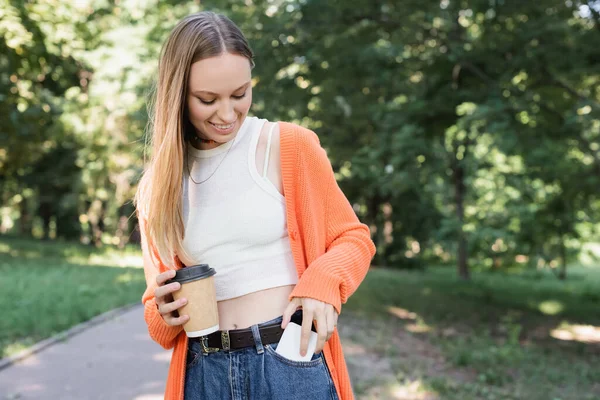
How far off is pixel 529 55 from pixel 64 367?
19.4ft

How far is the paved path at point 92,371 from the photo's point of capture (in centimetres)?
504

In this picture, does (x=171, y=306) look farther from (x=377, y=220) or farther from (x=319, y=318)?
(x=377, y=220)

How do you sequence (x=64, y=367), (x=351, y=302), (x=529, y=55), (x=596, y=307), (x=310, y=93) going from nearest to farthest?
(x=64, y=367), (x=529, y=55), (x=310, y=93), (x=351, y=302), (x=596, y=307)

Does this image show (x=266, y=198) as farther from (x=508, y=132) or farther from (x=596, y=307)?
(x=596, y=307)

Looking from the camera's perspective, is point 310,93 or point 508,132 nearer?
point 508,132

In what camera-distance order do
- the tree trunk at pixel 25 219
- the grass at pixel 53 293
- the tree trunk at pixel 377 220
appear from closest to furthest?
the grass at pixel 53 293 < the tree trunk at pixel 377 220 < the tree trunk at pixel 25 219

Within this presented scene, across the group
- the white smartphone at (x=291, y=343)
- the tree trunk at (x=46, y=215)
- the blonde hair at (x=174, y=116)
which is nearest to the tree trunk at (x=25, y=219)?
the tree trunk at (x=46, y=215)

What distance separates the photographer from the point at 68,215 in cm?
3241

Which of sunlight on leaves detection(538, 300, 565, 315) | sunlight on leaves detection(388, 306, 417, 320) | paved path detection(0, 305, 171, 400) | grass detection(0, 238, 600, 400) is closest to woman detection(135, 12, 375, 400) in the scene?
paved path detection(0, 305, 171, 400)

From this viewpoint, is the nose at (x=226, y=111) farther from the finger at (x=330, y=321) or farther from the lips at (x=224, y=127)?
the finger at (x=330, y=321)

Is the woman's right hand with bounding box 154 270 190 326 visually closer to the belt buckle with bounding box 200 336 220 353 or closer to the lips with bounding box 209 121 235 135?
the belt buckle with bounding box 200 336 220 353

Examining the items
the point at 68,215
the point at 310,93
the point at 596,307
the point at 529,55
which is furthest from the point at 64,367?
the point at 68,215

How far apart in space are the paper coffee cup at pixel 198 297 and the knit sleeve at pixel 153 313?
6.3 inches

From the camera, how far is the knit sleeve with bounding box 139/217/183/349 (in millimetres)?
1701
